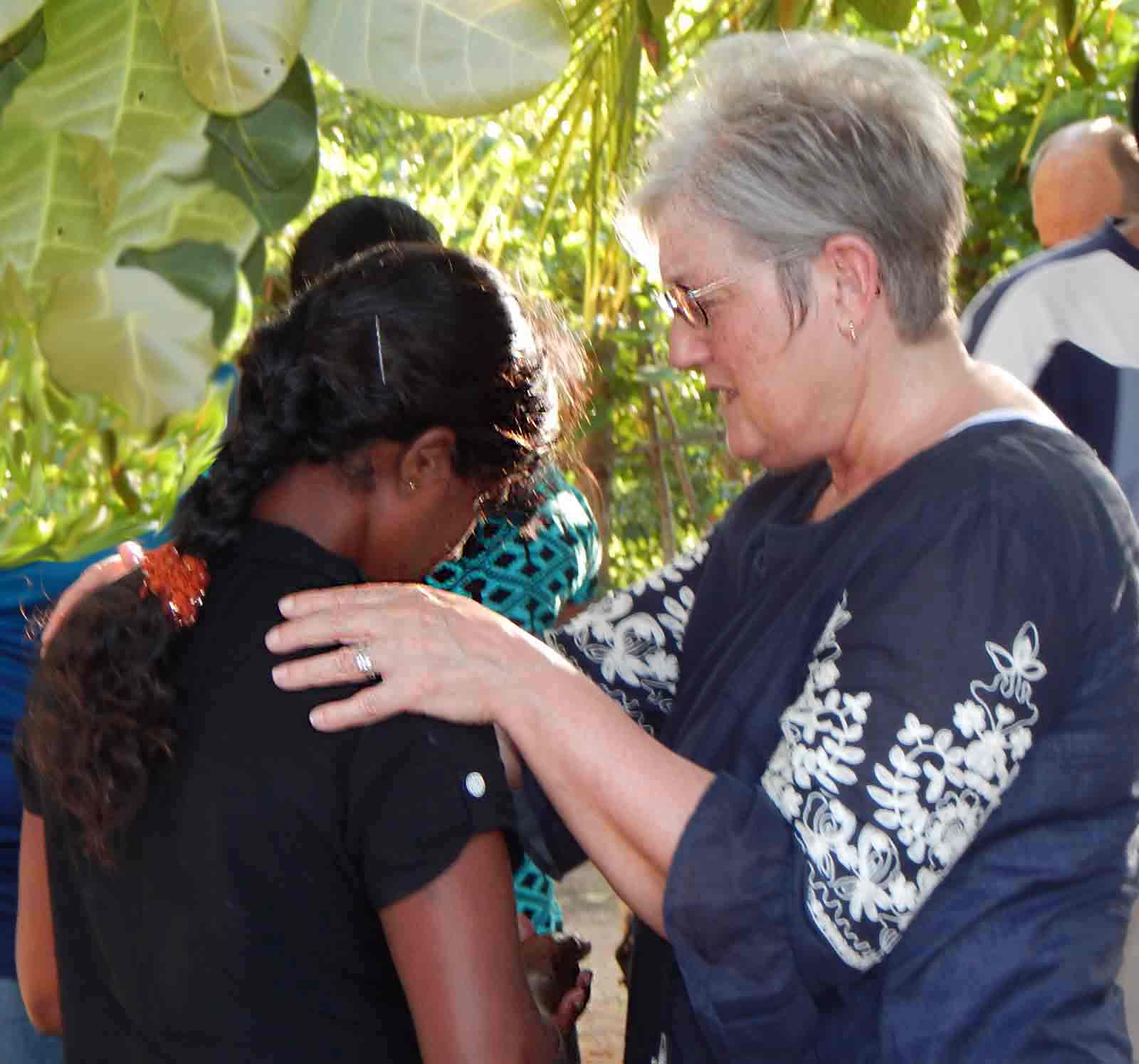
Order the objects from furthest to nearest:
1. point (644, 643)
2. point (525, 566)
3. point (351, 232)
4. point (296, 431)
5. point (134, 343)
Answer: point (351, 232) → point (525, 566) → point (644, 643) → point (296, 431) → point (134, 343)

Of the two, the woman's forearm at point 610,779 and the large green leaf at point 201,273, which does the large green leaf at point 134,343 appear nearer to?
the large green leaf at point 201,273

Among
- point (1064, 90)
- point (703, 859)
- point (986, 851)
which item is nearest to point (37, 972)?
point (703, 859)

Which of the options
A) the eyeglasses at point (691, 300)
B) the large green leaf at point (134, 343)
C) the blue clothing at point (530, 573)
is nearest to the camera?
the large green leaf at point (134, 343)

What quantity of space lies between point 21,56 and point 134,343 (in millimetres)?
145

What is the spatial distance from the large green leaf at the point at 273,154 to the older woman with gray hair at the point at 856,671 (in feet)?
2.58

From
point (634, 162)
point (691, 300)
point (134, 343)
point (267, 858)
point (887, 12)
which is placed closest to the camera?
point (134, 343)

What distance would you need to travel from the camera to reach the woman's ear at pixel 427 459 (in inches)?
57.3

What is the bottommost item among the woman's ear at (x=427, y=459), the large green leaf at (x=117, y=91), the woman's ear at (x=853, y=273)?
the woman's ear at (x=427, y=459)

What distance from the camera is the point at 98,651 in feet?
4.35

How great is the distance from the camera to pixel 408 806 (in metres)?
1.26

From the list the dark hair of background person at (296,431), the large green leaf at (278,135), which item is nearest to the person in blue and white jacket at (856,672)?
the dark hair of background person at (296,431)

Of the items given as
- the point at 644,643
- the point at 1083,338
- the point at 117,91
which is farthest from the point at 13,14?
the point at 1083,338

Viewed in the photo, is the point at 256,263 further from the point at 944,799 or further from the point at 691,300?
the point at 691,300

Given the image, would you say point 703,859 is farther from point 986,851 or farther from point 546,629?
point 546,629
